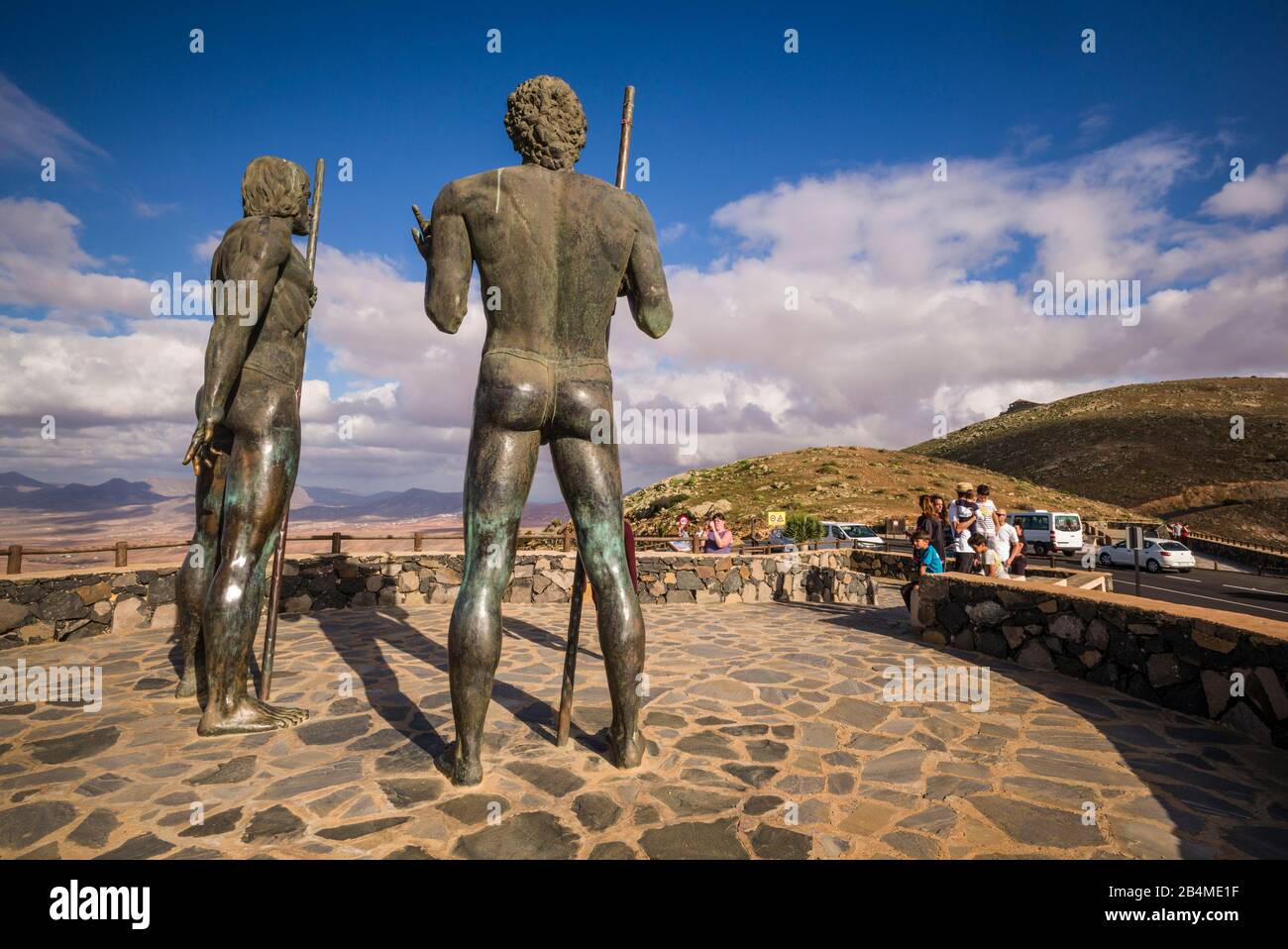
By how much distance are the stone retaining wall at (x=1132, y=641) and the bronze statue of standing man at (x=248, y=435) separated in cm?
517

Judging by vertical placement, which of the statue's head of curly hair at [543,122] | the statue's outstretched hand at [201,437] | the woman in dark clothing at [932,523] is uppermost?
the statue's head of curly hair at [543,122]

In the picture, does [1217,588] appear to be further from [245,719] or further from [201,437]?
[201,437]

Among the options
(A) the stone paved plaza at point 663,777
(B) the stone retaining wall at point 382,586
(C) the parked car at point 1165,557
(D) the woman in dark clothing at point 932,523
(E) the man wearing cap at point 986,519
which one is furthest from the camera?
(C) the parked car at point 1165,557

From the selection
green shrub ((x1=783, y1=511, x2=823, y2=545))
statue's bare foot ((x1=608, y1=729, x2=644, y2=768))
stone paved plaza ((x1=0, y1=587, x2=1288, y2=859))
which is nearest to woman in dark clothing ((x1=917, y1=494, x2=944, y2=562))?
stone paved plaza ((x1=0, y1=587, x2=1288, y2=859))

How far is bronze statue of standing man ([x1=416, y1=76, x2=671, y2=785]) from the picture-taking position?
2.48 meters

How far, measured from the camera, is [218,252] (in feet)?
10.6

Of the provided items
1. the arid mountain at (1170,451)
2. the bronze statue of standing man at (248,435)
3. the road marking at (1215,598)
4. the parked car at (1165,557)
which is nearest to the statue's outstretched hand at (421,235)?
the bronze statue of standing man at (248,435)

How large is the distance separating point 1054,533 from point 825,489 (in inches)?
690

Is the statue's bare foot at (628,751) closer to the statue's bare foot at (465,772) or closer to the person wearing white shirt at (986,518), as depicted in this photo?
the statue's bare foot at (465,772)

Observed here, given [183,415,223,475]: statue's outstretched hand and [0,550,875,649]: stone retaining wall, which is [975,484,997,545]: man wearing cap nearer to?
[0,550,875,649]: stone retaining wall

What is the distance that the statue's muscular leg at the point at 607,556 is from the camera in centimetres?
257

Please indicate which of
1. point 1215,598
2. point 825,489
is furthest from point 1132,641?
point 825,489

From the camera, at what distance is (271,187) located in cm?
339
